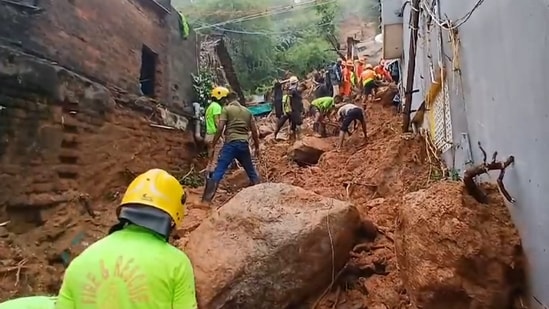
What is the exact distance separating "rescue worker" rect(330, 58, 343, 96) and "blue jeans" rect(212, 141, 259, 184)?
982 centimetres

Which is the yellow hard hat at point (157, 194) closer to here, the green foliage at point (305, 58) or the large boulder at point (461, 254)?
the large boulder at point (461, 254)

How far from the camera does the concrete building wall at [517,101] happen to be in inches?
104

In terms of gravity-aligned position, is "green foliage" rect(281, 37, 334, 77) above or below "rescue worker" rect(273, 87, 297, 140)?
above

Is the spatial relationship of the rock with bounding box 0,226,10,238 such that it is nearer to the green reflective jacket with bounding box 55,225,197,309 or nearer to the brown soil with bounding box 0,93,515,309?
the brown soil with bounding box 0,93,515,309

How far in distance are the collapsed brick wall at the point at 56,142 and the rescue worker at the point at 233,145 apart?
1.43m

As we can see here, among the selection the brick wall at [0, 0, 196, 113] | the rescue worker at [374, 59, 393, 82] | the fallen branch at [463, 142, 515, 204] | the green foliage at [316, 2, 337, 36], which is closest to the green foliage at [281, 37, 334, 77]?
the green foliage at [316, 2, 337, 36]

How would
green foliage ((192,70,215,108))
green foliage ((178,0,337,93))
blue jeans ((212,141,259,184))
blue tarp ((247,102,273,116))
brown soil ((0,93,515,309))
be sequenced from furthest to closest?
green foliage ((178,0,337,93)) → blue tarp ((247,102,273,116)) → green foliage ((192,70,215,108)) → blue jeans ((212,141,259,184)) → brown soil ((0,93,515,309))

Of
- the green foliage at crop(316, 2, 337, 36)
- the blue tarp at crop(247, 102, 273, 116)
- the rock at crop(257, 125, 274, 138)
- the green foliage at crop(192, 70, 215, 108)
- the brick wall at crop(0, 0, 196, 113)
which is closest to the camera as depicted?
the brick wall at crop(0, 0, 196, 113)

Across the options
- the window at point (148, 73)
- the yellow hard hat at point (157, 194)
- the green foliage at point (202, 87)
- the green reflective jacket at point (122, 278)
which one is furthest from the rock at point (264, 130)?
the green reflective jacket at point (122, 278)

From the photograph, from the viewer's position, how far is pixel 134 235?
2.21 m

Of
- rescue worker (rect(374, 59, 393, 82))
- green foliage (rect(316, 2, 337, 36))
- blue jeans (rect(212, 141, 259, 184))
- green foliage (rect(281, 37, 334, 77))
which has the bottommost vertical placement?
blue jeans (rect(212, 141, 259, 184))

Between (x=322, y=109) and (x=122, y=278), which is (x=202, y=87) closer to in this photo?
(x=322, y=109)

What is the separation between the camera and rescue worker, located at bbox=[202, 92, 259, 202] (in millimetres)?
6586

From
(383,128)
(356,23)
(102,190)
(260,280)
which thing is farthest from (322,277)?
(356,23)
